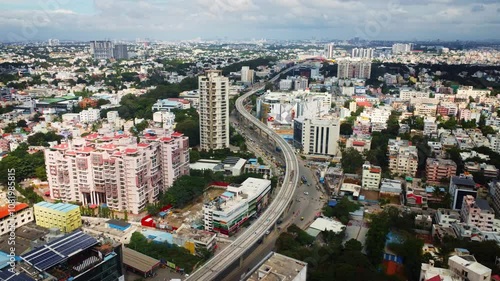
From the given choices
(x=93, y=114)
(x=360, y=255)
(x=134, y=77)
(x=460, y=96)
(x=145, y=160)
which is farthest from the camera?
(x=134, y=77)

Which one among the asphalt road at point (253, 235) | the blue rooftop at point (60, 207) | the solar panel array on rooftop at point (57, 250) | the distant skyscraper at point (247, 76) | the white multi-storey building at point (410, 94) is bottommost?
the asphalt road at point (253, 235)

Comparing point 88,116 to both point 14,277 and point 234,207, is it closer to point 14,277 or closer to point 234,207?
point 234,207

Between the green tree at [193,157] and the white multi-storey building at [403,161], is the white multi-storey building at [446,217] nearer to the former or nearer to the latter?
the white multi-storey building at [403,161]

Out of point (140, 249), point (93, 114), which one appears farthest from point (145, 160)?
point (93, 114)

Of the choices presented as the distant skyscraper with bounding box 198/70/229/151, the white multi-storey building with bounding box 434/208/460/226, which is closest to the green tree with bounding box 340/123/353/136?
the distant skyscraper with bounding box 198/70/229/151

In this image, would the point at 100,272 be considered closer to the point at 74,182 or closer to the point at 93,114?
the point at 74,182

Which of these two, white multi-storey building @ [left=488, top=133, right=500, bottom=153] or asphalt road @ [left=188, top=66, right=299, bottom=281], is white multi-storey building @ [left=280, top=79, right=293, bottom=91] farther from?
asphalt road @ [left=188, top=66, right=299, bottom=281]

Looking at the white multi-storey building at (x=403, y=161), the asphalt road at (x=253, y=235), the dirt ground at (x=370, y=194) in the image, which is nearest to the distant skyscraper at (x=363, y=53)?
the white multi-storey building at (x=403, y=161)
